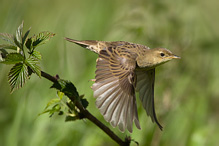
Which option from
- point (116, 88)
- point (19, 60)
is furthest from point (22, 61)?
point (116, 88)

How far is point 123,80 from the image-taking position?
2.24 meters

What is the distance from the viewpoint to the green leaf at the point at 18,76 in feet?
4.73

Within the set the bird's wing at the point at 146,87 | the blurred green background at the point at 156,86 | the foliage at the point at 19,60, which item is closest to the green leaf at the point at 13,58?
the foliage at the point at 19,60

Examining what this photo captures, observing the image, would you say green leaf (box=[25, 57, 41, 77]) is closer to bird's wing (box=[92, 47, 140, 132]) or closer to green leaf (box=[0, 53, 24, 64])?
green leaf (box=[0, 53, 24, 64])

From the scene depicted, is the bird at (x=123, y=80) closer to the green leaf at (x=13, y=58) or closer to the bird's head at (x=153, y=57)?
the bird's head at (x=153, y=57)

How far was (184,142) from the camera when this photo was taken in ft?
9.79

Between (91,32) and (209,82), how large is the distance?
1.51 metres

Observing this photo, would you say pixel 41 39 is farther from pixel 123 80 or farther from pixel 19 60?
pixel 123 80

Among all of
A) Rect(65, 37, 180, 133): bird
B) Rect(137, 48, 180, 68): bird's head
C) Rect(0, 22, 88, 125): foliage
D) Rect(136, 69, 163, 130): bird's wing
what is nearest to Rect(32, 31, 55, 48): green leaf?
Rect(0, 22, 88, 125): foliage

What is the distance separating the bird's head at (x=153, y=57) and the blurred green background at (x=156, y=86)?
1.08 feet

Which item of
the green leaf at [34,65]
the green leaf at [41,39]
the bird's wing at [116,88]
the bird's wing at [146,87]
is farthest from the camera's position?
the bird's wing at [146,87]

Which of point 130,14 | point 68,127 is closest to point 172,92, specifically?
Result: point 130,14

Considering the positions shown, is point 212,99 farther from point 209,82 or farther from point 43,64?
point 43,64

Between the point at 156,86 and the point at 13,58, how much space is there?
1887 millimetres
